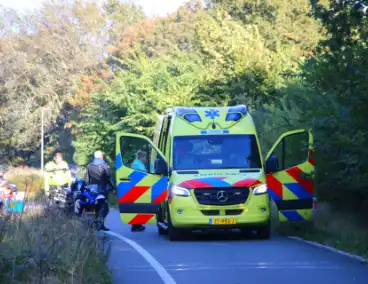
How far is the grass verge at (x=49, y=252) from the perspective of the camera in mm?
9164

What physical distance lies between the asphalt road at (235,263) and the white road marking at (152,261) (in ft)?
0.22

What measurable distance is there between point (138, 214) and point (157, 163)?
43.5 inches

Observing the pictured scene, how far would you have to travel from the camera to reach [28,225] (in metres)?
11.7

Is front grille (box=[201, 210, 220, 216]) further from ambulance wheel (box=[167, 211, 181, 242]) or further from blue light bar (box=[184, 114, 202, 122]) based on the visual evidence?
blue light bar (box=[184, 114, 202, 122])

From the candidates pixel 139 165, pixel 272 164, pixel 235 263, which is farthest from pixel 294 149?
pixel 235 263

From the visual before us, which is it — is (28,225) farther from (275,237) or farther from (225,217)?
(275,237)

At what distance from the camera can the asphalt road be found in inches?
471

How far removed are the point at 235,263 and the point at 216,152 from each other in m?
5.19

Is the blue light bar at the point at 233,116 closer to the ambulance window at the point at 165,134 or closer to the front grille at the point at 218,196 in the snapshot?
the ambulance window at the point at 165,134

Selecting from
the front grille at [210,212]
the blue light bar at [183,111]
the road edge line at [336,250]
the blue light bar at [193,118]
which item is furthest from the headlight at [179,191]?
the road edge line at [336,250]

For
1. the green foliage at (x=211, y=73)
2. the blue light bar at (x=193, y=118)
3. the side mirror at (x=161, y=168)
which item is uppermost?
the green foliage at (x=211, y=73)

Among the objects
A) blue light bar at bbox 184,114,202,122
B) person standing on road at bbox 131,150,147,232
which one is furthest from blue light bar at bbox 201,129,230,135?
person standing on road at bbox 131,150,147,232

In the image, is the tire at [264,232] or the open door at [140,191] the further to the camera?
the open door at [140,191]

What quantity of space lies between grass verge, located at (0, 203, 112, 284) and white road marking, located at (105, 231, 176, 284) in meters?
0.92
